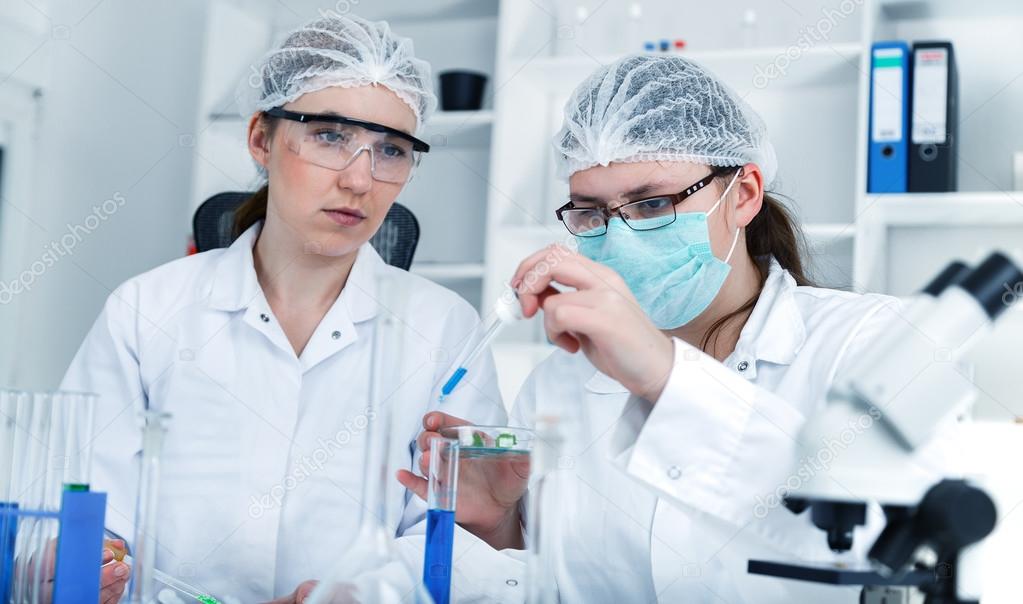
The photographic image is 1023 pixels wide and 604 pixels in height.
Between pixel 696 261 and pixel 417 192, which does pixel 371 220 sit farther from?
pixel 417 192

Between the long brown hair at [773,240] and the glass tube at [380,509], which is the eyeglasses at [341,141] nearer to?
the long brown hair at [773,240]

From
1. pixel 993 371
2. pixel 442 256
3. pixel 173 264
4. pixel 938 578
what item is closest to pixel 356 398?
pixel 173 264

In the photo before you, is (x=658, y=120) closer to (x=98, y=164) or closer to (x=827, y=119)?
(x=827, y=119)

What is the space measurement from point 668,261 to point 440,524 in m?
0.65

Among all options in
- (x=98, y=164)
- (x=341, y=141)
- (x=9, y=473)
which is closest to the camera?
(x=9, y=473)

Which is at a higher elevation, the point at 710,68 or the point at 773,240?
the point at 710,68

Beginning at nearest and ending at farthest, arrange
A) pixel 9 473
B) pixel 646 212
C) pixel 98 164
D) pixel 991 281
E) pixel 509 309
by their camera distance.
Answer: pixel 991 281 < pixel 9 473 < pixel 509 309 < pixel 646 212 < pixel 98 164

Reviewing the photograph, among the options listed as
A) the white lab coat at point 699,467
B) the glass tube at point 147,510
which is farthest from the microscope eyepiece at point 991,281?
the glass tube at point 147,510

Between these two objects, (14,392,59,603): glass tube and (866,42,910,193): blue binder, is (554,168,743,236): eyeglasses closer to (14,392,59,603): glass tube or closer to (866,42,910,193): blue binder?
(14,392,59,603): glass tube

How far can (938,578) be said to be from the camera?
81 cm

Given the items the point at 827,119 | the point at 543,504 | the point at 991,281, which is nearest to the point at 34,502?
the point at 543,504

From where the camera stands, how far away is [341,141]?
1.67m

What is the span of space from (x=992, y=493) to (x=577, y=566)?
0.80 meters

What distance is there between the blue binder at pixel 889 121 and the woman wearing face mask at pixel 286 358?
1.27 m
